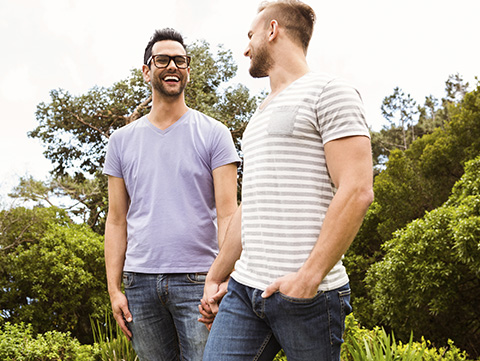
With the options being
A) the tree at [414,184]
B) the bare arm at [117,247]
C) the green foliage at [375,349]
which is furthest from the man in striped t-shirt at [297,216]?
the tree at [414,184]

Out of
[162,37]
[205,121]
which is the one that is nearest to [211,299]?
[205,121]

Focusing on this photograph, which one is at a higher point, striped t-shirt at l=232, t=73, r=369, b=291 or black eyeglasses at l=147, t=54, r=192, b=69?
black eyeglasses at l=147, t=54, r=192, b=69

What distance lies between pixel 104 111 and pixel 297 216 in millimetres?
15291

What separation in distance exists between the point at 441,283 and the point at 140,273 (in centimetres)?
919

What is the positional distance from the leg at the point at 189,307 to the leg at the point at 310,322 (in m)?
0.71

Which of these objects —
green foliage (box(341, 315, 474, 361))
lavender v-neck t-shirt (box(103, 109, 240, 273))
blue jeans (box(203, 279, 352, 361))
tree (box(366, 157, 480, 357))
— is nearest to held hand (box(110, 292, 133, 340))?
lavender v-neck t-shirt (box(103, 109, 240, 273))

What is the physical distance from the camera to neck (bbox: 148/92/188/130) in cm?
263

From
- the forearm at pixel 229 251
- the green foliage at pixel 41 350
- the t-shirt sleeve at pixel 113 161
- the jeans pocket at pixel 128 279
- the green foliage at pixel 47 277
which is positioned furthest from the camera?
the green foliage at pixel 47 277

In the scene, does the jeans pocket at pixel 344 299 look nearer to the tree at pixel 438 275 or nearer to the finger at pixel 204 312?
the finger at pixel 204 312

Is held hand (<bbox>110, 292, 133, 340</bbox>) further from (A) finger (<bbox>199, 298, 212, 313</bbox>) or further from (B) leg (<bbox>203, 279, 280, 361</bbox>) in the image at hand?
(B) leg (<bbox>203, 279, 280, 361</bbox>)

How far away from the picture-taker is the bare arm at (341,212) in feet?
4.96

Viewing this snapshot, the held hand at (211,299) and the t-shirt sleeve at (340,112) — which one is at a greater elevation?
the t-shirt sleeve at (340,112)

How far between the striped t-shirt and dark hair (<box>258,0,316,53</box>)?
0.77ft

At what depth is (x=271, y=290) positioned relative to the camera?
1.63 metres
